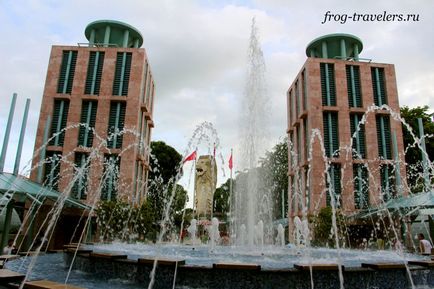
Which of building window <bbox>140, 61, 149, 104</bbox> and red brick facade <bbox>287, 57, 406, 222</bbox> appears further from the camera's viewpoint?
building window <bbox>140, 61, 149, 104</bbox>

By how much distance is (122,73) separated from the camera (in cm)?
3059

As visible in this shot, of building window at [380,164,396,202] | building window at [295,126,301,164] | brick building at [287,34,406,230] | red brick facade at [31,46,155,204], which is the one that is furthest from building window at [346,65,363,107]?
red brick facade at [31,46,155,204]

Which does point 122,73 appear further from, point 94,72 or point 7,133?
point 7,133

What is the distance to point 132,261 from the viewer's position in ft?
21.0

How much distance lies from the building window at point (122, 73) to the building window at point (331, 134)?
1784cm

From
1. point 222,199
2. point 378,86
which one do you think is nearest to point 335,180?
point 378,86

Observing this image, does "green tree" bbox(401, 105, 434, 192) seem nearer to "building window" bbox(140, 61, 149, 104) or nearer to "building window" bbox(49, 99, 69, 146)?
"building window" bbox(140, 61, 149, 104)

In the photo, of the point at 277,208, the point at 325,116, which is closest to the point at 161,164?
the point at 277,208

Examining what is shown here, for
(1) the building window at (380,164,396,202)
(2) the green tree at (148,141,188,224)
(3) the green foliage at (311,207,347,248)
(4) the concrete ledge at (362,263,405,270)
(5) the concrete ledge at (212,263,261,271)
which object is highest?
(2) the green tree at (148,141,188,224)

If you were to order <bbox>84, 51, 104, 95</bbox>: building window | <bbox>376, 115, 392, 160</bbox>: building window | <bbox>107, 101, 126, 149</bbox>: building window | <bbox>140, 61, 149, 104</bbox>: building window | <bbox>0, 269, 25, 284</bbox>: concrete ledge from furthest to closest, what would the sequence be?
<bbox>140, 61, 149, 104</bbox>: building window
<bbox>84, 51, 104, 95</bbox>: building window
<bbox>376, 115, 392, 160</bbox>: building window
<bbox>107, 101, 126, 149</bbox>: building window
<bbox>0, 269, 25, 284</bbox>: concrete ledge

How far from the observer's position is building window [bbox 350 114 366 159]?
2952cm

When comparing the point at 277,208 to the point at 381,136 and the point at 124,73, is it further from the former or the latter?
the point at 124,73

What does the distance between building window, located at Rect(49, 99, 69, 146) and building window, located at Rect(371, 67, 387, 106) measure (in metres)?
27.4

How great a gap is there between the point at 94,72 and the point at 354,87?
23.4 meters
